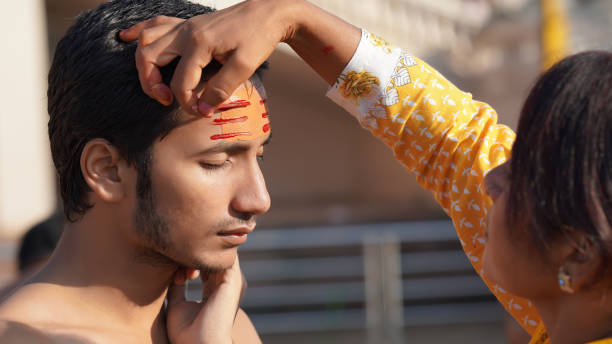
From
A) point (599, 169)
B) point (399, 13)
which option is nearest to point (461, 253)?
point (399, 13)

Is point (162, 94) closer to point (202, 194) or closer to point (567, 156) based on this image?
point (202, 194)

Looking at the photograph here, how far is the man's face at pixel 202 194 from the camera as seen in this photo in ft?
6.55

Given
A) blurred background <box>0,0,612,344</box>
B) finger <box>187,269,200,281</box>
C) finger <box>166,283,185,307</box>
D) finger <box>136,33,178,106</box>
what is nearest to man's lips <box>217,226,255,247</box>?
finger <box>187,269,200,281</box>

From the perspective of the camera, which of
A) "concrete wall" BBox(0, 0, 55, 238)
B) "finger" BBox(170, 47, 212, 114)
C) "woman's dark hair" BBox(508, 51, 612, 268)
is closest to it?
"woman's dark hair" BBox(508, 51, 612, 268)

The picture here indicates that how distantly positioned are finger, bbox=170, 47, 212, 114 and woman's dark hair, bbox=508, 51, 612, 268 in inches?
27.3

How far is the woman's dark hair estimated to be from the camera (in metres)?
1.39

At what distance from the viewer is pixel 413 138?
216 centimetres

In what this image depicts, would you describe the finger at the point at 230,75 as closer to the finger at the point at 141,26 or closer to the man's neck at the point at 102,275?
the finger at the point at 141,26

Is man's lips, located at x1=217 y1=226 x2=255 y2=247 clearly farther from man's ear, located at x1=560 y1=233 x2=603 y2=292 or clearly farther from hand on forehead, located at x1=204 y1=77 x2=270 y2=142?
man's ear, located at x1=560 y1=233 x2=603 y2=292

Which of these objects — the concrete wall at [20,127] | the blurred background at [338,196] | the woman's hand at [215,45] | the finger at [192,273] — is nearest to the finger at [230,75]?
the woman's hand at [215,45]

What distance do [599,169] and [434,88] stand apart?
32.6 inches

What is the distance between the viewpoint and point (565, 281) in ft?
4.88

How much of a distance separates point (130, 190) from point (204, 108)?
14.5 inches

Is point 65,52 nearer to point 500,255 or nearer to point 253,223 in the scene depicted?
point 253,223
